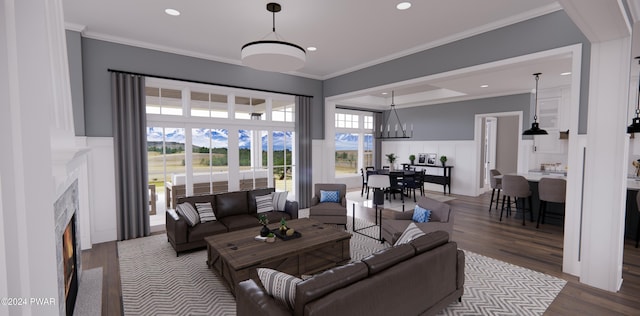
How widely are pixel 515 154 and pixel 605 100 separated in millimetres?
8145

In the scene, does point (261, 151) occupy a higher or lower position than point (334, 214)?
higher

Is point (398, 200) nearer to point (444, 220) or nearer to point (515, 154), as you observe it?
point (444, 220)

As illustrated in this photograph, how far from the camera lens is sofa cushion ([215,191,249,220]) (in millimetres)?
4961

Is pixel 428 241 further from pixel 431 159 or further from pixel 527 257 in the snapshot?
pixel 431 159

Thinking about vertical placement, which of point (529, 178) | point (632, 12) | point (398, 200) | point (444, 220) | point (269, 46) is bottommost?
point (398, 200)

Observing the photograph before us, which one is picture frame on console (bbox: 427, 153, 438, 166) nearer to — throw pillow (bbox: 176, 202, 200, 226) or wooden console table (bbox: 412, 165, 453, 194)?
wooden console table (bbox: 412, 165, 453, 194)

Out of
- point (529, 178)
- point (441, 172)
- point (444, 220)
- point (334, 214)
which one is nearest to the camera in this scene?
point (444, 220)

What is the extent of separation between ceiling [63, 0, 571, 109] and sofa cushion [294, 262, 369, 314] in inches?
125

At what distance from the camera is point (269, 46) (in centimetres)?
316

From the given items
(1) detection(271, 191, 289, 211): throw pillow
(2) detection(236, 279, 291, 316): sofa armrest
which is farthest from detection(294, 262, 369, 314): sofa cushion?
(1) detection(271, 191, 289, 211): throw pillow

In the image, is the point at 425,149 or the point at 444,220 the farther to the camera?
the point at 425,149

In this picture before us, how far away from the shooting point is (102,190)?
487cm

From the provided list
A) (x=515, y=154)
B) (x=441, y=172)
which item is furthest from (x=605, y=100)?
(x=515, y=154)

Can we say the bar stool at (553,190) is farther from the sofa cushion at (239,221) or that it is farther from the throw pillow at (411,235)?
the sofa cushion at (239,221)
